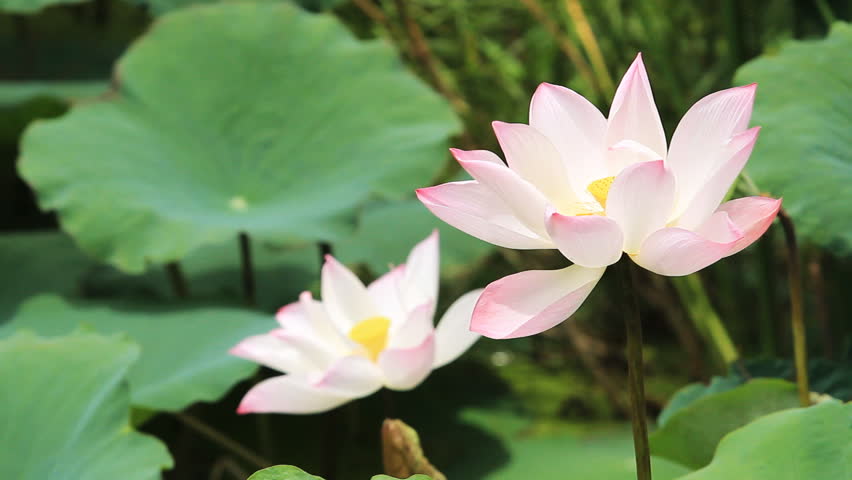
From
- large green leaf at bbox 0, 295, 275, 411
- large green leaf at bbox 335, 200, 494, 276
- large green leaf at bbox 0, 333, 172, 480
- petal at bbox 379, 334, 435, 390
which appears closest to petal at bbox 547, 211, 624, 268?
petal at bbox 379, 334, 435, 390

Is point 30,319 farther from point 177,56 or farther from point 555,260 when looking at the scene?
point 555,260

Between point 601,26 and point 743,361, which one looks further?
point 601,26

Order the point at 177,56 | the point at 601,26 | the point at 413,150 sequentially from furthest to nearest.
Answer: the point at 601,26, the point at 177,56, the point at 413,150

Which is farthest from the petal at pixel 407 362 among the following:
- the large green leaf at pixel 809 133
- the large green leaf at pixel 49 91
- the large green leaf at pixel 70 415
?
the large green leaf at pixel 49 91

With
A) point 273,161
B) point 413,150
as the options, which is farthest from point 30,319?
point 413,150

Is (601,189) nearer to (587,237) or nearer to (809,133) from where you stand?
(587,237)

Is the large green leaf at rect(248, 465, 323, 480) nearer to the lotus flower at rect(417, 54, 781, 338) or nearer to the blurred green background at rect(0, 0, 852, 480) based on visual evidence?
the lotus flower at rect(417, 54, 781, 338)
